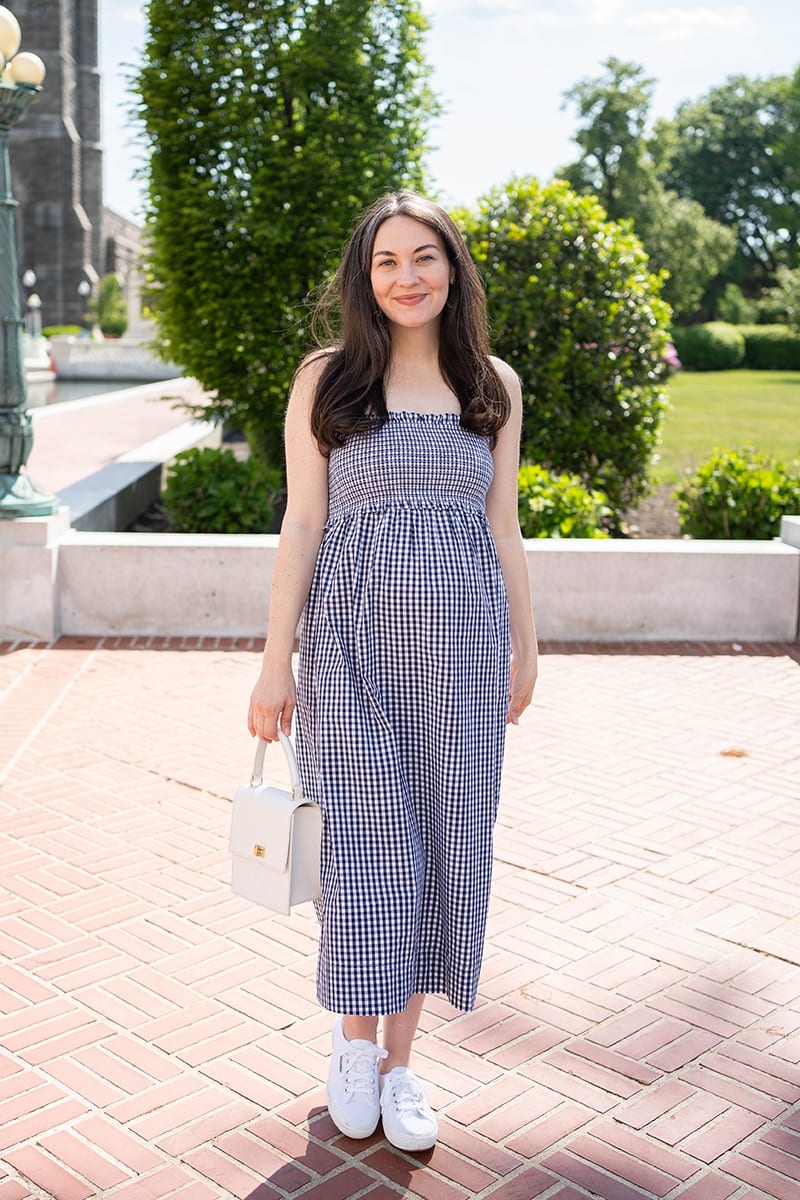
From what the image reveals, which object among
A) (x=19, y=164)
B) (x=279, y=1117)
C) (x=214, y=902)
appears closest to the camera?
(x=279, y=1117)

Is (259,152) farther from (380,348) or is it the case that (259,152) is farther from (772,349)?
(772,349)

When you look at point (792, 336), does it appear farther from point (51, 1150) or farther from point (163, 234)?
point (51, 1150)

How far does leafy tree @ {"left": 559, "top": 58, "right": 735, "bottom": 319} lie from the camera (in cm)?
3981

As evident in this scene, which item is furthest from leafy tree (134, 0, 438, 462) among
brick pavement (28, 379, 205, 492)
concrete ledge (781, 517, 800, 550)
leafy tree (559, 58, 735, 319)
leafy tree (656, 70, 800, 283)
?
leafy tree (656, 70, 800, 283)

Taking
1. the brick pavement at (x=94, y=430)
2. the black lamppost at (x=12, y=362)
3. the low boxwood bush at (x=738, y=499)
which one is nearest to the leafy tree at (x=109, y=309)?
the brick pavement at (x=94, y=430)

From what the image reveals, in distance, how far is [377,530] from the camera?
2.62m

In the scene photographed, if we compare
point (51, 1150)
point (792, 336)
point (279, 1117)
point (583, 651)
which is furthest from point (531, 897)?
point (792, 336)

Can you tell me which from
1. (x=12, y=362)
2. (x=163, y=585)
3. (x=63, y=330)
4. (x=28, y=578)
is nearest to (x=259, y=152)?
(x=12, y=362)

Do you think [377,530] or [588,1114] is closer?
[377,530]

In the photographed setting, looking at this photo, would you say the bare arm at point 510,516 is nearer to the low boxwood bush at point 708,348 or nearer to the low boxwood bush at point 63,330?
the low boxwood bush at point 708,348

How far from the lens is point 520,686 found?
116 inches

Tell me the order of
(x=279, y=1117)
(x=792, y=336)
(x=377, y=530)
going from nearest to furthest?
(x=377, y=530), (x=279, y=1117), (x=792, y=336)

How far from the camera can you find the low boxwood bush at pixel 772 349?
4253cm

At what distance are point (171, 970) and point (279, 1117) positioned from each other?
30.9 inches
